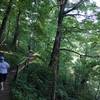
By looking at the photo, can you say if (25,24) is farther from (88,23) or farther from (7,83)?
(7,83)

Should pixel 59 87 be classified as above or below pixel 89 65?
below

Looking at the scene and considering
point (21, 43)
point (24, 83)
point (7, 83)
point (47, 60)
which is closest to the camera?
point (7, 83)

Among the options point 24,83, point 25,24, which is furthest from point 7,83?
point 25,24

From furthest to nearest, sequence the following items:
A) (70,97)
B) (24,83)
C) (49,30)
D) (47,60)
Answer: (49,30) → (47,60) → (70,97) → (24,83)

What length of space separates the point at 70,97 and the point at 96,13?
6.79 meters

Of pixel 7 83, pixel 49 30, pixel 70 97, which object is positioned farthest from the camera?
pixel 49 30

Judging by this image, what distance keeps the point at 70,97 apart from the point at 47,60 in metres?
4.99

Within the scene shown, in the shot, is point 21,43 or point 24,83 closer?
point 24,83

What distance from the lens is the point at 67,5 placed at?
2080 cm

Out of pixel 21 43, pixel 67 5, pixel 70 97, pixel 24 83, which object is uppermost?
pixel 67 5

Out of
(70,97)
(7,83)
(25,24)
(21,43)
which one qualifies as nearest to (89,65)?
(70,97)

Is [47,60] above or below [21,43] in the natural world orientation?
below

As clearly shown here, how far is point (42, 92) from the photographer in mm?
17141

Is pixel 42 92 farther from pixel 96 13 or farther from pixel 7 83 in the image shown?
pixel 96 13
